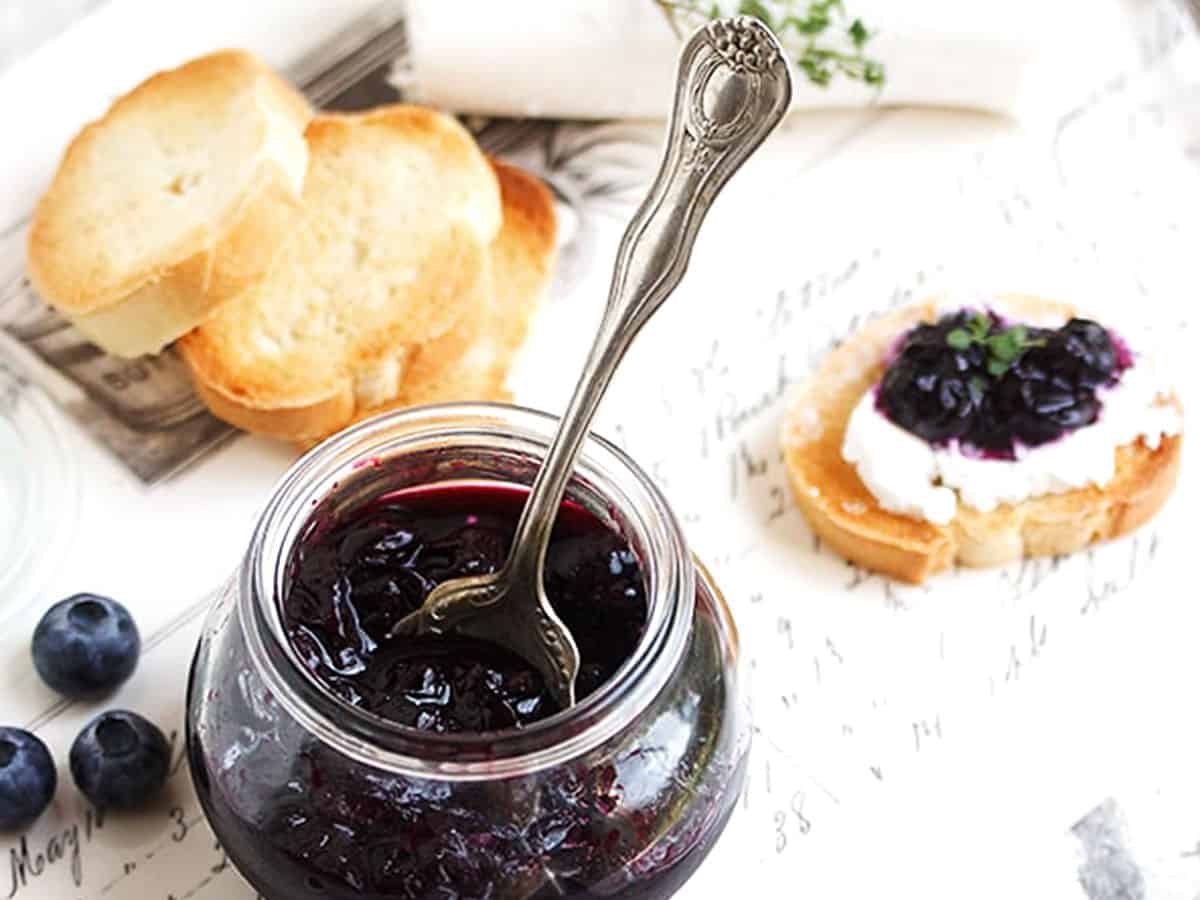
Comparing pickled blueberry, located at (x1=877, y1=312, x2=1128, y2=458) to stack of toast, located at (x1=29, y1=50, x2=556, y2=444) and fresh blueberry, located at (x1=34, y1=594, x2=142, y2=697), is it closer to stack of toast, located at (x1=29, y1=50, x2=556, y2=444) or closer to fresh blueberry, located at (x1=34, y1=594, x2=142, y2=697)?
stack of toast, located at (x1=29, y1=50, x2=556, y2=444)

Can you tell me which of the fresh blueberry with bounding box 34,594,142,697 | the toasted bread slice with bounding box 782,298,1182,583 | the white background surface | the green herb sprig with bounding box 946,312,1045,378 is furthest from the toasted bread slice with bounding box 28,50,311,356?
the green herb sprig with bounding box 946,312,1045,378

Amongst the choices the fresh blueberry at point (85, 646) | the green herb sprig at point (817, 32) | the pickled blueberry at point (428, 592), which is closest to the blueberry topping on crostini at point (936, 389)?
the green herb sprig at point (817, 32)

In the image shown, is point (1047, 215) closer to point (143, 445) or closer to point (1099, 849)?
point (1099, 849)

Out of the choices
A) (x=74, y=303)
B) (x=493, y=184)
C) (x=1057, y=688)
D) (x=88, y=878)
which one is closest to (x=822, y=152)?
(x=493, y=184)

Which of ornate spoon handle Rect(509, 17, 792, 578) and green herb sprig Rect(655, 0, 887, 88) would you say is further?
green herb sprig Rect(655, 0, 887, 88)

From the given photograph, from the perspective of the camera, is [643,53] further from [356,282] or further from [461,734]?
[461,734]

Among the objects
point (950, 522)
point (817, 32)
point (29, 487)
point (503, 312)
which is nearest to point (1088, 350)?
point (950, 522)
